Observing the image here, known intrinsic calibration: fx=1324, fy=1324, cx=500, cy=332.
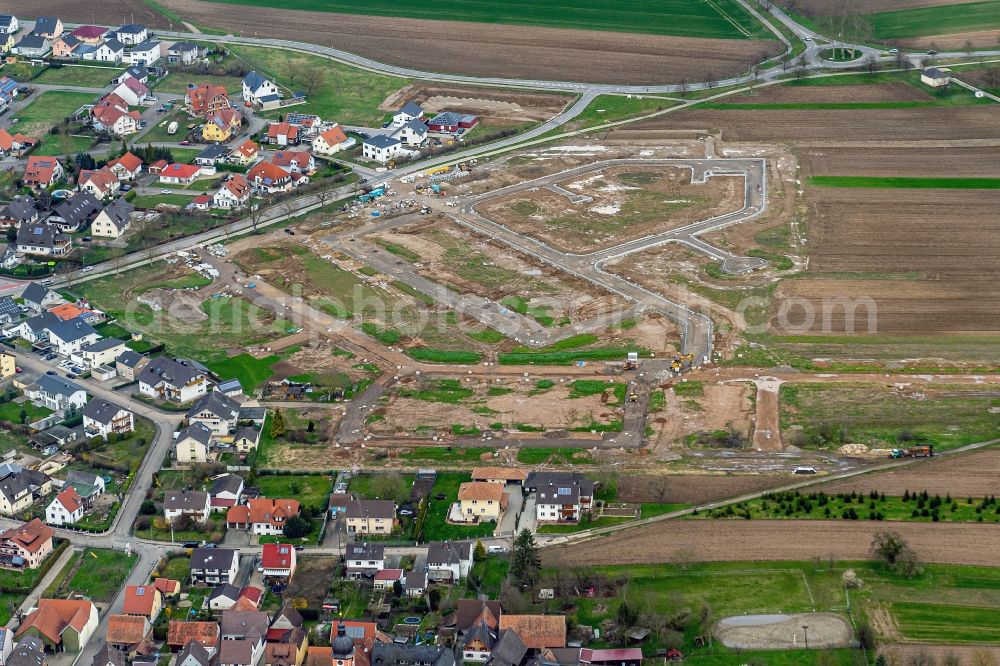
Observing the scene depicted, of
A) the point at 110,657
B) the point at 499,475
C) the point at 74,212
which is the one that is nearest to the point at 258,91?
the point at 74,212

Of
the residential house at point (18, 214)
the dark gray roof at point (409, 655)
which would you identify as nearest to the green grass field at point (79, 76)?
the residential house at point (18, 214)

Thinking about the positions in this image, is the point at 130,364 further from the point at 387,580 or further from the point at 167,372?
the point at 387,580

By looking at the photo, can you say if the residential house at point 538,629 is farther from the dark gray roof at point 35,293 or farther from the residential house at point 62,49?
the residential house at point 62,49

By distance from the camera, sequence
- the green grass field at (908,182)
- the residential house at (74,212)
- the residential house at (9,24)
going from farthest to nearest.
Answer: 1. the residential house at (9,24)
2. the green grass field at (908,182)
3. the residential house at (74,212)

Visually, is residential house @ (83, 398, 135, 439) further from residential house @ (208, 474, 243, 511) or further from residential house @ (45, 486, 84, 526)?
residential house @ (208, 474, 243, 511)

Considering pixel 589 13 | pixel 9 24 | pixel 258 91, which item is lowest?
pixel 258 91

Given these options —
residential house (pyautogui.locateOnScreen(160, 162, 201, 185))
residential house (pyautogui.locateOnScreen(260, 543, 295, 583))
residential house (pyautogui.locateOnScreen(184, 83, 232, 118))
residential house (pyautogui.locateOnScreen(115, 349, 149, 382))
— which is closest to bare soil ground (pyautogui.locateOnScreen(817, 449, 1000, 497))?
residential house (pyautogui.locateOnScreen(260, 543, 295, 583))

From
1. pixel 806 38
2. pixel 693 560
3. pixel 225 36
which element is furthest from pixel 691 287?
pixel 225 36
